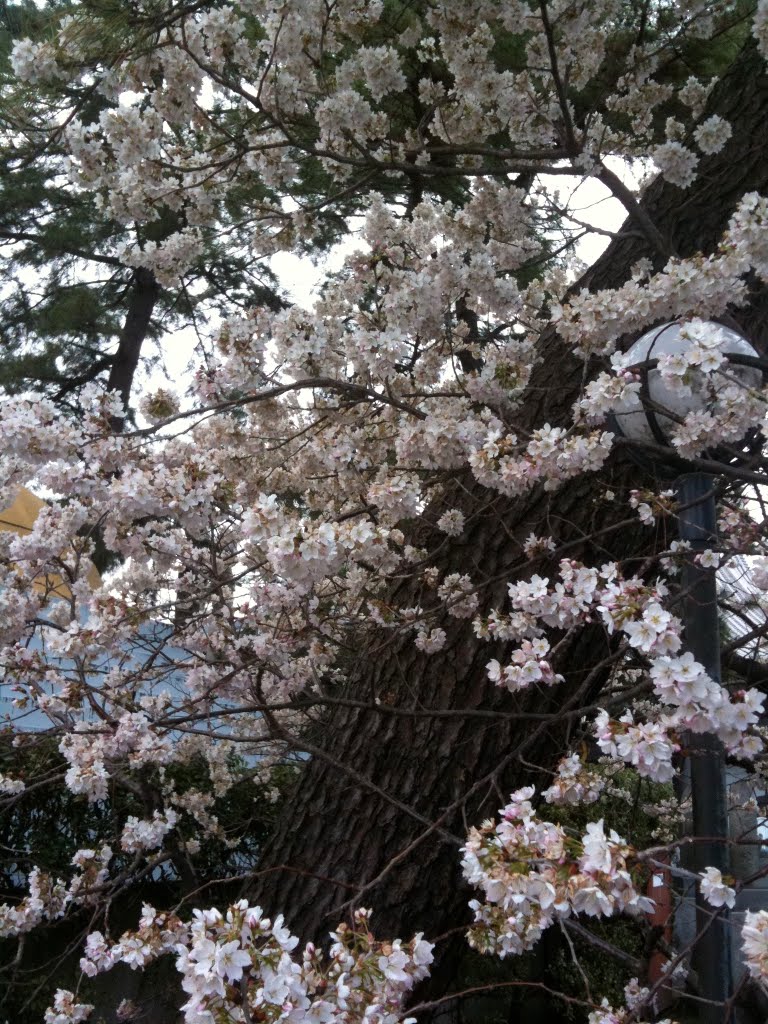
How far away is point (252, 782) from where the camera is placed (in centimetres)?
436

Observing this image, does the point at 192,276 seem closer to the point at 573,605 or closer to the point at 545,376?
the point at 545,376

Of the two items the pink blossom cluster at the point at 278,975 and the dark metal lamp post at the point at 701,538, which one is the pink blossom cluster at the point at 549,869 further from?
the dark metal lamp post at the point at 701,538

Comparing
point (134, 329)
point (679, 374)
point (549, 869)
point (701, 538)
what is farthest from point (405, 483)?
point (134, 329)

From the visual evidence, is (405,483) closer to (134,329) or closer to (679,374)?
(679,374)

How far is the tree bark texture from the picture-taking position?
2.26 metres

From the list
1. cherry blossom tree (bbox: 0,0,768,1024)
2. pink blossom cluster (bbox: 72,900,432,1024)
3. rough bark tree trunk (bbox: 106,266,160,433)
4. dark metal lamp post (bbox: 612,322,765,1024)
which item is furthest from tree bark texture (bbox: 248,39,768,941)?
rough bark tree trunk (bbox: 106,266,160,433)

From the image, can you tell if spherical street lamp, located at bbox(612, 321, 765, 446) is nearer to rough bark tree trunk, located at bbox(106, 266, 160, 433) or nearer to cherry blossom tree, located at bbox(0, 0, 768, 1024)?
cherry blossom tree, located at bbox(0, 0, 768, 1024)

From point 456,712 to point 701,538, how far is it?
683mm

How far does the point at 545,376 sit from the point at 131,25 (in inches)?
62.4

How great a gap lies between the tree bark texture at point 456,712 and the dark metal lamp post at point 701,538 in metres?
0.40

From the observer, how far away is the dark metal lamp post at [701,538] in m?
1.47

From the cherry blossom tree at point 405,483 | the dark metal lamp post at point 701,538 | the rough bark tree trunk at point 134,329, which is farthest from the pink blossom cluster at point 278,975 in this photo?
the rough bark tree trunk at point 134,329

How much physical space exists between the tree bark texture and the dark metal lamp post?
40 centimetres

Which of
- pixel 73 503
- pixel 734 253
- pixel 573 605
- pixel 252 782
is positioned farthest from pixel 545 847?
pixel 252 782
